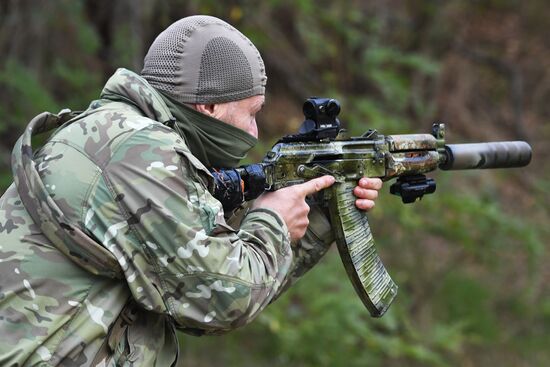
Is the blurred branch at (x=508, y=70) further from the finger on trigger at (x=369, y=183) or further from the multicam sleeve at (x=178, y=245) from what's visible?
the multicam sleeve at (x=178, y=245)

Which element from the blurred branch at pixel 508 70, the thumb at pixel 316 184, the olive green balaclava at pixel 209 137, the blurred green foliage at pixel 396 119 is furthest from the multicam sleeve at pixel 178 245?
the blurred branch at pixel 508 70

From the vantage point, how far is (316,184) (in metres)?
3.31

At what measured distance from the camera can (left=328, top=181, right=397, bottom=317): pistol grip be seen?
11.5 feet

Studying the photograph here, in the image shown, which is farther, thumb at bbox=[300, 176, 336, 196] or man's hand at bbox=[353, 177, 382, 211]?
man's hand at bbox=[353, 177, 382, 211]

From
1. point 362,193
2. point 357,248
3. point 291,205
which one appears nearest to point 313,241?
point 357,248

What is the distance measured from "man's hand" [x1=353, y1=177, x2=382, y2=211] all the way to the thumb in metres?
0.17

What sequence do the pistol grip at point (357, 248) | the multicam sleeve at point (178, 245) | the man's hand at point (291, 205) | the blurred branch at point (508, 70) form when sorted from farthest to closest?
1. the blurred branch at point (508, 70)
2. the pistol grip at point (357, 248)
3. the man's hand at point (291, 205)
4. the multicam sleeve at point (178, 245)

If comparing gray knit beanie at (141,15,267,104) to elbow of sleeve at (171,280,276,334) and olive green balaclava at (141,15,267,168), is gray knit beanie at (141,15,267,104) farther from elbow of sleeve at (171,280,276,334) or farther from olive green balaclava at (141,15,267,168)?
elbow of sleeve at (171,280,276,334)

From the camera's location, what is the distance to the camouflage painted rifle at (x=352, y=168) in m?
3.18

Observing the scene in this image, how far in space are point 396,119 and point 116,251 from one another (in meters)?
5.94

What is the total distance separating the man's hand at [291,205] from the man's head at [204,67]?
0.32 metres

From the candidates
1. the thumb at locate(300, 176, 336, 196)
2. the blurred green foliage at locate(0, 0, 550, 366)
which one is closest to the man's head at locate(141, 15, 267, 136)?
the thumb at locate(300, 176, 336, 196)

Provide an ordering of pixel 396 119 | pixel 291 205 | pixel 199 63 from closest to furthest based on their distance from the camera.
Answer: pixel 199 63 < pixel 291 205 < pixel 396 119

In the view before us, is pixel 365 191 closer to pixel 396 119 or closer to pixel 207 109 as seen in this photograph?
pixel 207 109
